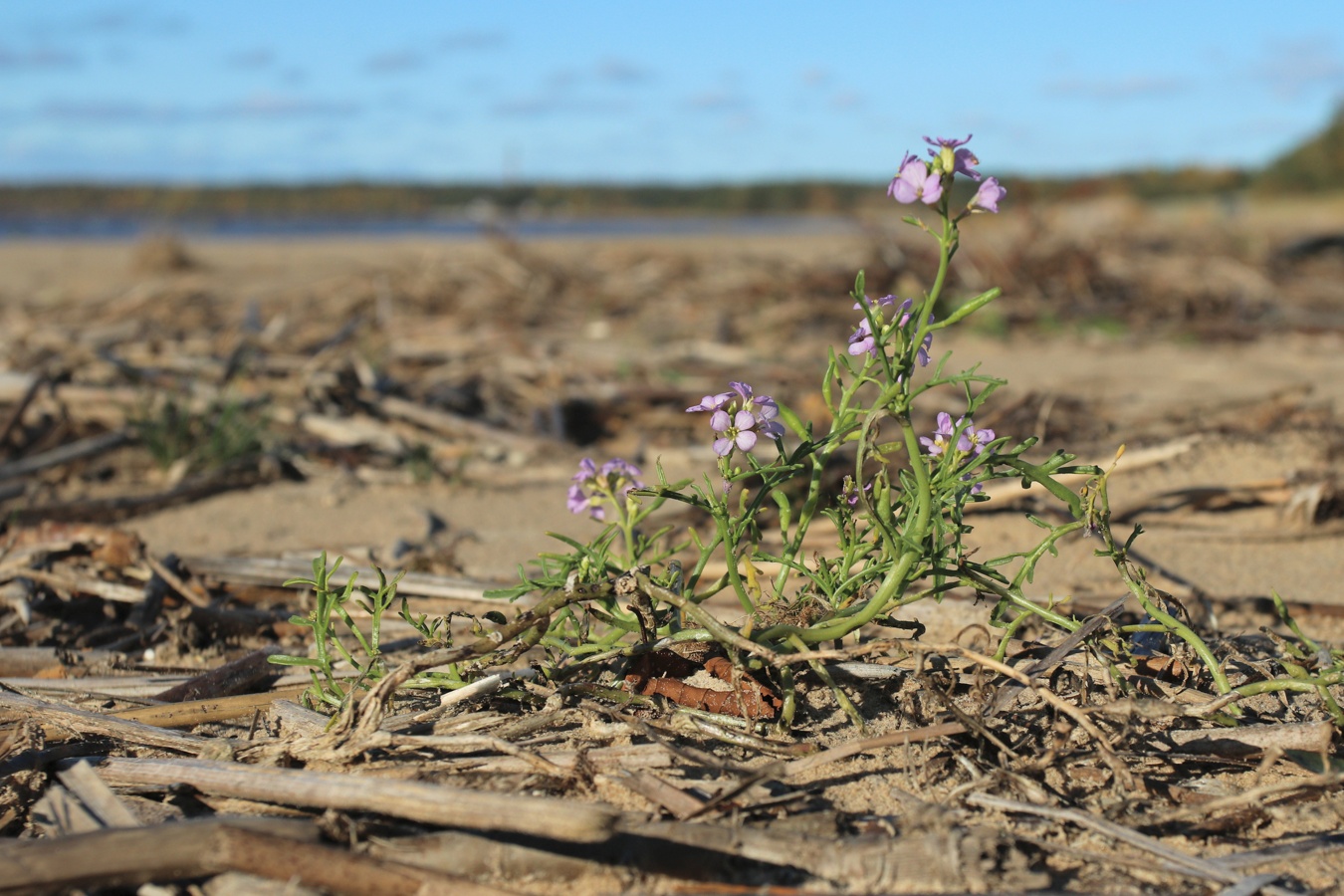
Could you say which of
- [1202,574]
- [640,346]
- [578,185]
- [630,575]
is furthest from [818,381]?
[578,185]

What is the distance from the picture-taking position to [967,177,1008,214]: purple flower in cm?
169

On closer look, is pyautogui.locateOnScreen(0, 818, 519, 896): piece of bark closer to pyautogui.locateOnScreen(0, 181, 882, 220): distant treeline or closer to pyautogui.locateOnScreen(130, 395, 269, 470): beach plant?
pyautogui.locateOnScreen(130, 395, 269, 470): beach plant

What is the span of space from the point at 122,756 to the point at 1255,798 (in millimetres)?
2021

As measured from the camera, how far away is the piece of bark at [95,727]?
209 centimetres

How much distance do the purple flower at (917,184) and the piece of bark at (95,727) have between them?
1.61m

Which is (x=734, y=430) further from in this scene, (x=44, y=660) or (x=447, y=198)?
(x=447, y=198)

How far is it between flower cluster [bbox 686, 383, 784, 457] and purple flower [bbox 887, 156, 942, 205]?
42cm

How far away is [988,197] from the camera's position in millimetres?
1705

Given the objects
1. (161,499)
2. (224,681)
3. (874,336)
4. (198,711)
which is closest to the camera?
(874,336)

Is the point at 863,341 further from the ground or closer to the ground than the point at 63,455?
further from the ground

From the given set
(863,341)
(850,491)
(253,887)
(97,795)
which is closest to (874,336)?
(863,341)

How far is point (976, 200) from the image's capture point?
169cm

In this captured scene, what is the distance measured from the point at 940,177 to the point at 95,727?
6.22ft

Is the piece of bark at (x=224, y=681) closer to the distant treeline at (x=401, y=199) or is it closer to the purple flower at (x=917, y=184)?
the purple flower at (x=917, y=184)
